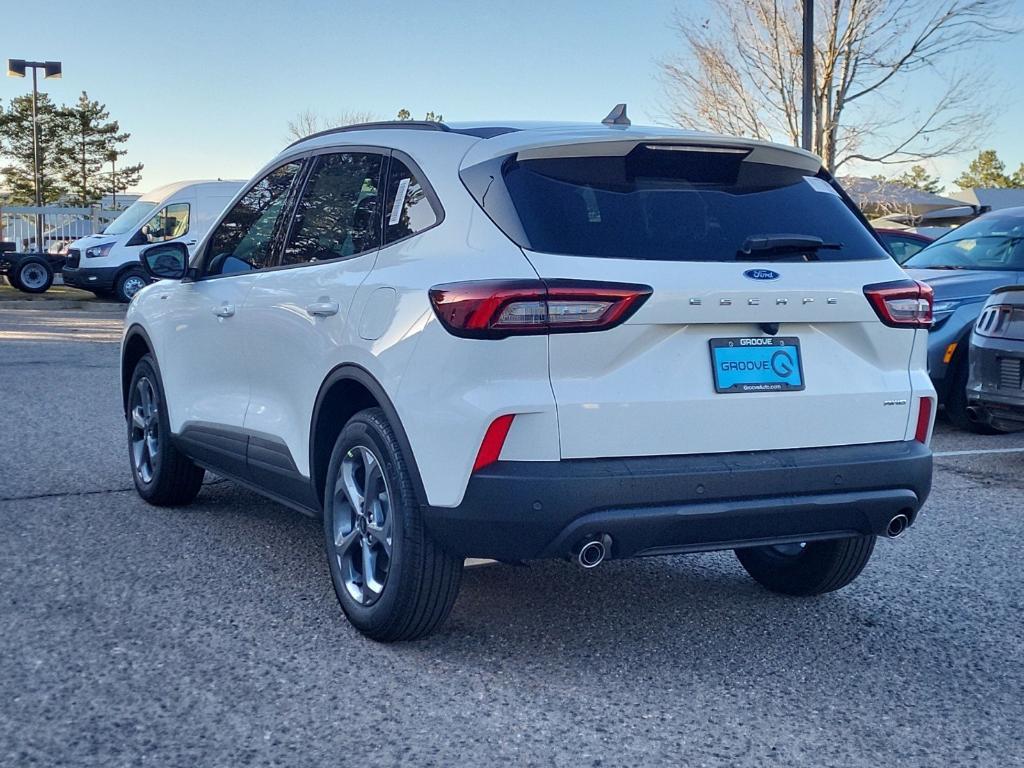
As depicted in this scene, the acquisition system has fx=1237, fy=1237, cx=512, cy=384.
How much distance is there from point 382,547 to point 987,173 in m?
134

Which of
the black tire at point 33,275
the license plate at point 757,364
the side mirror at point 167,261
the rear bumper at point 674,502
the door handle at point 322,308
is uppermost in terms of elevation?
the side mirror at point 167,261

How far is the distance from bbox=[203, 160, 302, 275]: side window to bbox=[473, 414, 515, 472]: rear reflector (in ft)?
6.26

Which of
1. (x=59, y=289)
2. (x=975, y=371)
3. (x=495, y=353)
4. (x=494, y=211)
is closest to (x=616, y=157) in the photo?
(x=494, y=211)

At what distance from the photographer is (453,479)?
11.9ft

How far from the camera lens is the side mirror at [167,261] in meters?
5.79

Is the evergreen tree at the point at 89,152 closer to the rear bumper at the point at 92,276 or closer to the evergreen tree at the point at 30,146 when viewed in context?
the evergreen tree at the point at 30,146

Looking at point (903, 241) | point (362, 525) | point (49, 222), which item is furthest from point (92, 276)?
point (362, 525)

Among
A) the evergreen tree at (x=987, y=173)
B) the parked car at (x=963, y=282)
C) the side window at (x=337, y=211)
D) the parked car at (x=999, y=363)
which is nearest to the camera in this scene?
the side window at (x=337, y=211)

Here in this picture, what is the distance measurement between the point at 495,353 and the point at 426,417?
317 mm

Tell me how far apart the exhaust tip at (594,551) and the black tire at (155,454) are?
118 inches

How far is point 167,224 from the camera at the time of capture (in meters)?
23.8

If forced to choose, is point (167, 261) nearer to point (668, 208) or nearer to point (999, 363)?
point (668, 208)

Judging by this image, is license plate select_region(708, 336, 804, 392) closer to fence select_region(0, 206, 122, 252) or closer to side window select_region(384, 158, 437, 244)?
side window select_region(384, 158, 437, 244)

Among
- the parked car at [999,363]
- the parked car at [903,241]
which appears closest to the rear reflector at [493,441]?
the parked car at [999,363]
